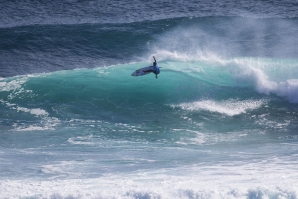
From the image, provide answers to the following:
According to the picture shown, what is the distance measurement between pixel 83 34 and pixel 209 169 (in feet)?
41.8

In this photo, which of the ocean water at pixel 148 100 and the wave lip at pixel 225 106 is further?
the wave lip at pixel 225 106

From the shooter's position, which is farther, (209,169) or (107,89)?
(107,89)

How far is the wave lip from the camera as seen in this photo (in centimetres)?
1670

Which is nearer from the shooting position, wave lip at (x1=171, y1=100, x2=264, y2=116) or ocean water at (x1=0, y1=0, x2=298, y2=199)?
ocean water at (x1=0, y1=0, x2=298, y2=199)

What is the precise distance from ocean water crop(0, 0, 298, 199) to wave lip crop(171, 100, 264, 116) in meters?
0.03

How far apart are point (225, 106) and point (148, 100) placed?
2.50 m

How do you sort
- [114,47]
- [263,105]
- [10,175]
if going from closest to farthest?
[10,175], [263,105], [114,47]

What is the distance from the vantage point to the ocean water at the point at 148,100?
37.2ft

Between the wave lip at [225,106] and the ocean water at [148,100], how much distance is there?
34 mm

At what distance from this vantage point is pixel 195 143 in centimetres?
1420

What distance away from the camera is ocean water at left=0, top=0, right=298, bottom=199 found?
1134 cm

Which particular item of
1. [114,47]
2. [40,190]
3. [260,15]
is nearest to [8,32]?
[114,47]

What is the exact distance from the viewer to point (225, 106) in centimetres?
1700

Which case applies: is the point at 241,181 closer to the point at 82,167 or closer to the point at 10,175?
the point at 82,167
